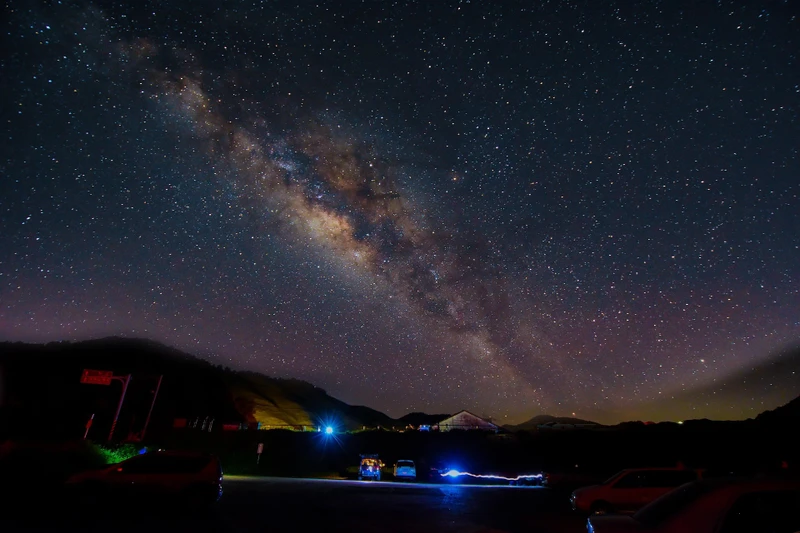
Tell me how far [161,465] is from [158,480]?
487 mm

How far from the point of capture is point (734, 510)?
3861 millimetres

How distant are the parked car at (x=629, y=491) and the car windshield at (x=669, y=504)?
9177 mm

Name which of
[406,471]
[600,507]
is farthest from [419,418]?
[600,507]

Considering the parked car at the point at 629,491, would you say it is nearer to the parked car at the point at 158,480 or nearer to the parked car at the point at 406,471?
the parked car at the point at 158,480

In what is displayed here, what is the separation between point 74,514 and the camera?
10422 millimetres

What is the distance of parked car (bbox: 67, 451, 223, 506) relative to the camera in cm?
1170

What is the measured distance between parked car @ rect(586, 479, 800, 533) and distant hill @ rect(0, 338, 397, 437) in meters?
49.8

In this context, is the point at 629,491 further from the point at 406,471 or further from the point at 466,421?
the point at 466,421

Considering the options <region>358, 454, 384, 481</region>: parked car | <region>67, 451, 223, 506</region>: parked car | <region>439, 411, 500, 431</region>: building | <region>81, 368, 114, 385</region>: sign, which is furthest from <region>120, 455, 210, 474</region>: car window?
<region>439, 411, 500, 431</region>: building

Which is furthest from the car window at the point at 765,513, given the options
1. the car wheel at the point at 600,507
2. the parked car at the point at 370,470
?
the parked car at the point at 370,470

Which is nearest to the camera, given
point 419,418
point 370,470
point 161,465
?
point 161,465

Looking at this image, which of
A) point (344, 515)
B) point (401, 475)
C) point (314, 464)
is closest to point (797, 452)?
point (401, 475)

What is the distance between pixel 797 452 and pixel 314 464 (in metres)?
42.5

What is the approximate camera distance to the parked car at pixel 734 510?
380 cm
